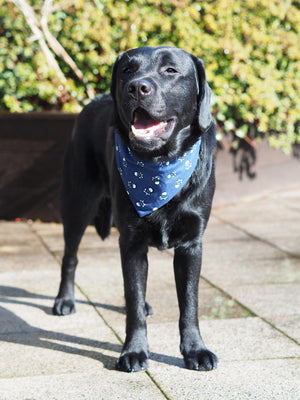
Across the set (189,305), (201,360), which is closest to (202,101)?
(189,305)

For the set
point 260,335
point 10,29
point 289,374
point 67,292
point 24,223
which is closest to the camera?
point 289,374

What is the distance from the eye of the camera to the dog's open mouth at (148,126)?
11.4ft

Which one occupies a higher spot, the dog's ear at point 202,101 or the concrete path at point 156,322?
the dog's ear at point 202,101

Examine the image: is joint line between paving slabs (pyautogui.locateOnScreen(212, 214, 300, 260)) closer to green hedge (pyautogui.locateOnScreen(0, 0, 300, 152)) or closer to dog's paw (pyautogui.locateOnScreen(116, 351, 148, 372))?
green hedge (pyautogui.locateOnScreen(0, 0, 300, 152))

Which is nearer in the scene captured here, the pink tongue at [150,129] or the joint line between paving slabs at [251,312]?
the pink tongue at [150,129]

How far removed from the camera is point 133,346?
12.0 feet

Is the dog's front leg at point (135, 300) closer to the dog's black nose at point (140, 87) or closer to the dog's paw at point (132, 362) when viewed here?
the dog's paw at point (132, 362)

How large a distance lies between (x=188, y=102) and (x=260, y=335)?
151 cm

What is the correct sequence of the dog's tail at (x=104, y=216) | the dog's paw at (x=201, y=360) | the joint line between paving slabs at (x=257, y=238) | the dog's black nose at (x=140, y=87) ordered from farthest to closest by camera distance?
the joint line between paving slabs at (x=257, y=238) → the dog's tail at (x=104, y=216) → the dog's paw at (x=201, y=360) → the dog's black nose at (x=140, y=87)

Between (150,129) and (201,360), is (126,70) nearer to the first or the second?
(150,129)

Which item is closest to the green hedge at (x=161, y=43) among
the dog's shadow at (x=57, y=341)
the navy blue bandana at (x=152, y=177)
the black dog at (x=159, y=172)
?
the dog's shadow at (x=57, y=341)

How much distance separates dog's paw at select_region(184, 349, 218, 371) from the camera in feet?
11.7

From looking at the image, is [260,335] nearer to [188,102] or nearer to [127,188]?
[127,188]

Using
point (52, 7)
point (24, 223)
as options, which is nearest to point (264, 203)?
point (24, 223)
